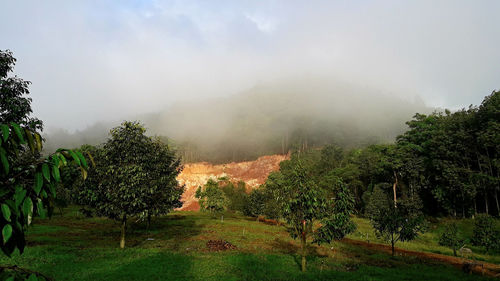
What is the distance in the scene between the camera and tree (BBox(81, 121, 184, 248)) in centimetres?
2236

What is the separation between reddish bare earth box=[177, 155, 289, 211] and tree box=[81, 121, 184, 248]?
436ft

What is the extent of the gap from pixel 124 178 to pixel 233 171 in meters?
160

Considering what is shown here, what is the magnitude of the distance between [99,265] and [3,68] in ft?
53.9

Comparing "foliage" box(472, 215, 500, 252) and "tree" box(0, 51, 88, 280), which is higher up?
"tree" box(0, 51, 88, 280)

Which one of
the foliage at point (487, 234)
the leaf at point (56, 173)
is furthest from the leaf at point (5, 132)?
the foliage at point (487, 234)

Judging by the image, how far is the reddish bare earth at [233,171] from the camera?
16473 cm

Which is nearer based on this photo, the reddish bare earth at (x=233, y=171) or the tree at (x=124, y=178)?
the tree at (x=124, y=178)

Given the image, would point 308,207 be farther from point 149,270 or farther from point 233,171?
point 233,171

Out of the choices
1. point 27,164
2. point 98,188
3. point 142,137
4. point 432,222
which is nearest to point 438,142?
point 432,222

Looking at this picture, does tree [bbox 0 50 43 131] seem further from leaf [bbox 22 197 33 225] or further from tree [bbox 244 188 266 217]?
tree [bbox 244 188 266 217]

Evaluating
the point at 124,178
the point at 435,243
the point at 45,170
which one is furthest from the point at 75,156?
the point at 435,243

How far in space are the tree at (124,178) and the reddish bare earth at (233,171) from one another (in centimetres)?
13281

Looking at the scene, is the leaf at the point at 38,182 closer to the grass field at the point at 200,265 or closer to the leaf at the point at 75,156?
the leaf at the point at 75,156

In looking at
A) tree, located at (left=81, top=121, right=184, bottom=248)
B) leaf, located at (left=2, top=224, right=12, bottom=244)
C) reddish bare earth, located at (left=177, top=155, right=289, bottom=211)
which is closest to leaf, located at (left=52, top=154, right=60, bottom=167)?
leaf, located at (left=2, top=224, right=12, bottom=244)
